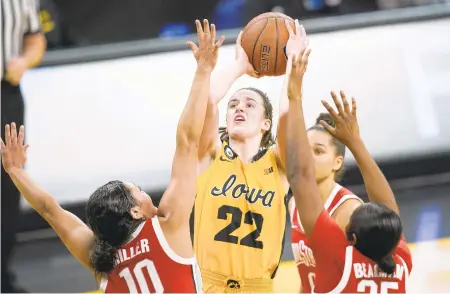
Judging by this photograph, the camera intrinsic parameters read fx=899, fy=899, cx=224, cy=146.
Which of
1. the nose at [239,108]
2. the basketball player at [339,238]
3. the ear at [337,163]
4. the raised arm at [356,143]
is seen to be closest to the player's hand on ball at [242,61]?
the nose at [239,108]

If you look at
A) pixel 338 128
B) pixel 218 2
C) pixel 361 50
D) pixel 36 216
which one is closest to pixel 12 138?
pixel 338 128

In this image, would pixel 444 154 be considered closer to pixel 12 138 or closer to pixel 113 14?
pixel 113 14

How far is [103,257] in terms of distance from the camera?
3734mm

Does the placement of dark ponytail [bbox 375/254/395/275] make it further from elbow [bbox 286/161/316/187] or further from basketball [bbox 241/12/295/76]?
basketball [bbox 241/12/295/76]

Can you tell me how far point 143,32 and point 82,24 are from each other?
0.58m

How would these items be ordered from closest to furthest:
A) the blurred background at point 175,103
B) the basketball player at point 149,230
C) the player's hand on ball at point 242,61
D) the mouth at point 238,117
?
the basketball player at point 149,230 → the player's hand on ball at point 242,61 → the mouth at point 238,117 → the blurred background at point 175,103

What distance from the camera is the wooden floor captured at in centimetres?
566

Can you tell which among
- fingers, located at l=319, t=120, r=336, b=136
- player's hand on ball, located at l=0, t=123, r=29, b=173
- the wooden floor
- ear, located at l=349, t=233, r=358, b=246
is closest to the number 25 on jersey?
ear, located at l=349, t=233, r=358, b=246

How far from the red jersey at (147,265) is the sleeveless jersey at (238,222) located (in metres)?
0.95

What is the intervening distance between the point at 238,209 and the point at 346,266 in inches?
47.1

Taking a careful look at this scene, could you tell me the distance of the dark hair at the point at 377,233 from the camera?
3.54 m

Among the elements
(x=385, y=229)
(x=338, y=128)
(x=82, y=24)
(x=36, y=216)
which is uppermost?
(x=82, y=24)

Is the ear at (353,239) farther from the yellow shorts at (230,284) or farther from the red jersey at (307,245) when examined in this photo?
the yellow shorts at (230,284)

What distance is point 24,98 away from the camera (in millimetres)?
6988
